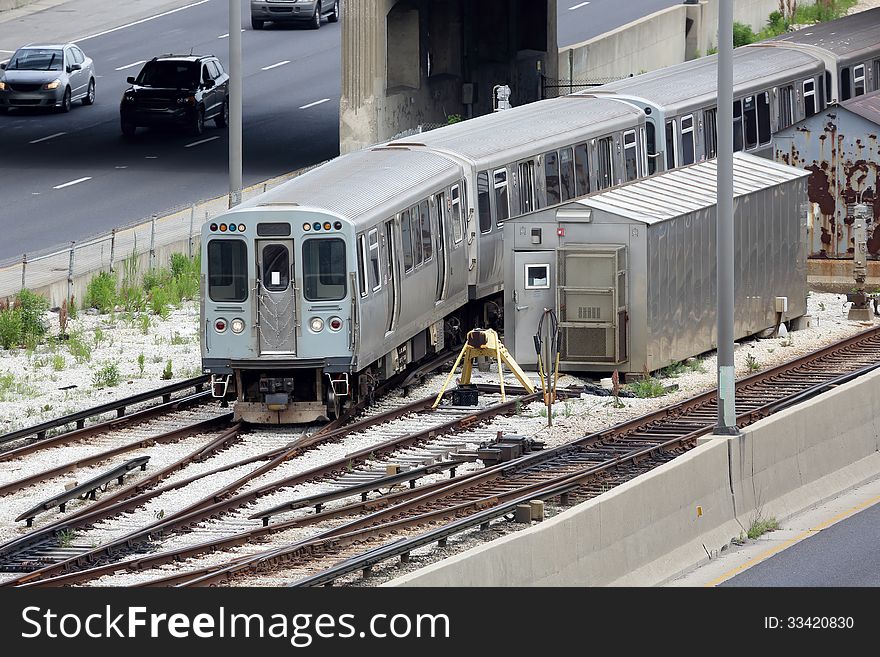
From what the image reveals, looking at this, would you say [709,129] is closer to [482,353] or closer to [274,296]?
[482,353]

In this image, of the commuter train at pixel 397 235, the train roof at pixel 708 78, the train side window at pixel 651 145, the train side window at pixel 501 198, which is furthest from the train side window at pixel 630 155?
the train side window at pixel 501 198

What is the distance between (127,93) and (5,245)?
12711 millimetres

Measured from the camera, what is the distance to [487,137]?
3100 cm

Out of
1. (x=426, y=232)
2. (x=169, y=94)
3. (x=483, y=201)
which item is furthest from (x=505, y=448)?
(x=169, y=94)

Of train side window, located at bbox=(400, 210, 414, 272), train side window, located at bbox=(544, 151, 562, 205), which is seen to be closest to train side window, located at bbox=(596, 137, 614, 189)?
train side window, located at bbox=(544, 151, 562, 205)

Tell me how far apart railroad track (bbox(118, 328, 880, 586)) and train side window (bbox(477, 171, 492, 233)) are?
189 inches

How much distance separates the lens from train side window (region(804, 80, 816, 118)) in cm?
4075

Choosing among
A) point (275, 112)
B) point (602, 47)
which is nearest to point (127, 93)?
point (275, 112)

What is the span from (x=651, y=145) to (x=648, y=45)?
83.7 feet

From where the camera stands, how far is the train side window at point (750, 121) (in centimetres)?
3800

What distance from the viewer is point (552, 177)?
32.1m

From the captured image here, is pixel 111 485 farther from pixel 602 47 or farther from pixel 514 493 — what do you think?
pixel 602 47

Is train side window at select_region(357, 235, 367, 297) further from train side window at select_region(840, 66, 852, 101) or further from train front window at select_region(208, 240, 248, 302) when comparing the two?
train side window at select_region(840, 66, 852, 101)

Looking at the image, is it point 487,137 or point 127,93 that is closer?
point 487,137
